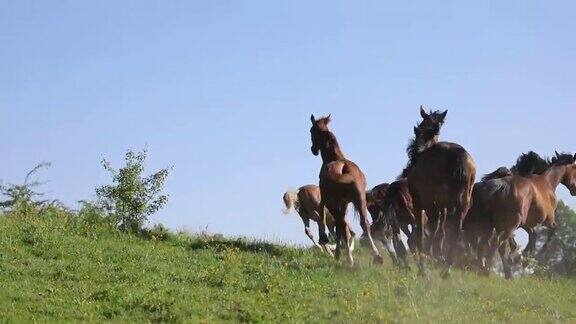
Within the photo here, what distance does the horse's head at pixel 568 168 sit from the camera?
77.5ft

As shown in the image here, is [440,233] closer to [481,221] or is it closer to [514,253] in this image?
[481,221]

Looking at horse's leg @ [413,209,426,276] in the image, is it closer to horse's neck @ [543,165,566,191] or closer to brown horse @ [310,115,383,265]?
brown horse @ [310,115,383,265]

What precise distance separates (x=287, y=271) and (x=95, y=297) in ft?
13.2

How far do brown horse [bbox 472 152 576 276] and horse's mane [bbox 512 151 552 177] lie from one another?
1.09 ft

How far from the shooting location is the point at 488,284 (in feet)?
57.7

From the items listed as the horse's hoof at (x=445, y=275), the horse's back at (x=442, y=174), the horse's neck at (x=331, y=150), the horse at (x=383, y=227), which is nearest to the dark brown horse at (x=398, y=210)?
the horse at (x=383, y=227)

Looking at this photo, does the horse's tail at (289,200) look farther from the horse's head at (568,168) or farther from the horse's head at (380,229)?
the horse's head at (568,168)

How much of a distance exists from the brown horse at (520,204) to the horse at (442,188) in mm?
1379

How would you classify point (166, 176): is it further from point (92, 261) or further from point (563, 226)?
point (563, 226)

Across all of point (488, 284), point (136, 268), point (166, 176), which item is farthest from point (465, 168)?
point (166, 176)

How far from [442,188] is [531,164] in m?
6.45

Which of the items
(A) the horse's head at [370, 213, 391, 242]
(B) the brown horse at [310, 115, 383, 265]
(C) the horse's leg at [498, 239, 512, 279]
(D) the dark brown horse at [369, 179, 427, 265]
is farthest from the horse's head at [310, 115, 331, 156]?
(C) the horse's leg at [498, 239, 512, 279]

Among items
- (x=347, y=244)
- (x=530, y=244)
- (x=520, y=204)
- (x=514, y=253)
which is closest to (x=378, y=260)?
(x=347, y=244)

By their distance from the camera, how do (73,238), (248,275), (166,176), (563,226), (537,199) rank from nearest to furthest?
1. (248,275)
2. (73,238)
3. (537,199)
4. (166,176)
5. (563,226)
